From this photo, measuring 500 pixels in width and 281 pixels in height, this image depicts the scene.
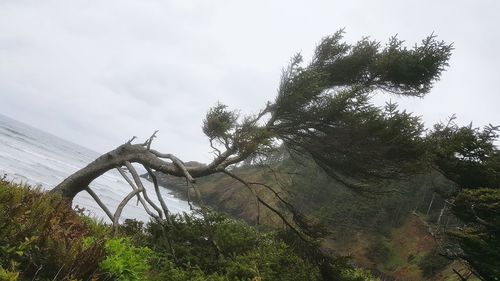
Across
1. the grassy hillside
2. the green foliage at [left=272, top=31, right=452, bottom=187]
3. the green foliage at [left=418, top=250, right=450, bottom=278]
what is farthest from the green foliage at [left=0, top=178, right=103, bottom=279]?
the green foliage at [left=418, top=250, right=450, bottom=278]

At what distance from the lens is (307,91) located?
35.6 ft

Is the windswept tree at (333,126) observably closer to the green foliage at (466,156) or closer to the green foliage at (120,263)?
the green foliage at (466,156)

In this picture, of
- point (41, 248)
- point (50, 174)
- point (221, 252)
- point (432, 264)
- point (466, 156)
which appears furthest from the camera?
point (50, 174)

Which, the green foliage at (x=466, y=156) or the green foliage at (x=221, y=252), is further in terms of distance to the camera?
the green foliage at (x=466, y=156)

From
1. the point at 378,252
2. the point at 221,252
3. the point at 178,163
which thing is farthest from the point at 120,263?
the point at 378,252

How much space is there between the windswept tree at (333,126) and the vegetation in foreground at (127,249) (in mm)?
884

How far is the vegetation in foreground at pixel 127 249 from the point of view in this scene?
15.9ft

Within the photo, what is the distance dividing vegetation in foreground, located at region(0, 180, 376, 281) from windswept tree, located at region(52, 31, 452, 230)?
2.90ft

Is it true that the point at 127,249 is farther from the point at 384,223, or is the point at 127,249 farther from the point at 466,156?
the point at 384,223

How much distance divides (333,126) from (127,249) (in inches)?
258

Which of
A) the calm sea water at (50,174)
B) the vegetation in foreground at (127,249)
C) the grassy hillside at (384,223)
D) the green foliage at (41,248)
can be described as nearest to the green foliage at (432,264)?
the grassy hillside at (384,223)

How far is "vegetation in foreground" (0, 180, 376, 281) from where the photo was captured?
4855mm

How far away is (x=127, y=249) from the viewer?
614 cm

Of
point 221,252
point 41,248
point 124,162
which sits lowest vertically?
point 41,248
